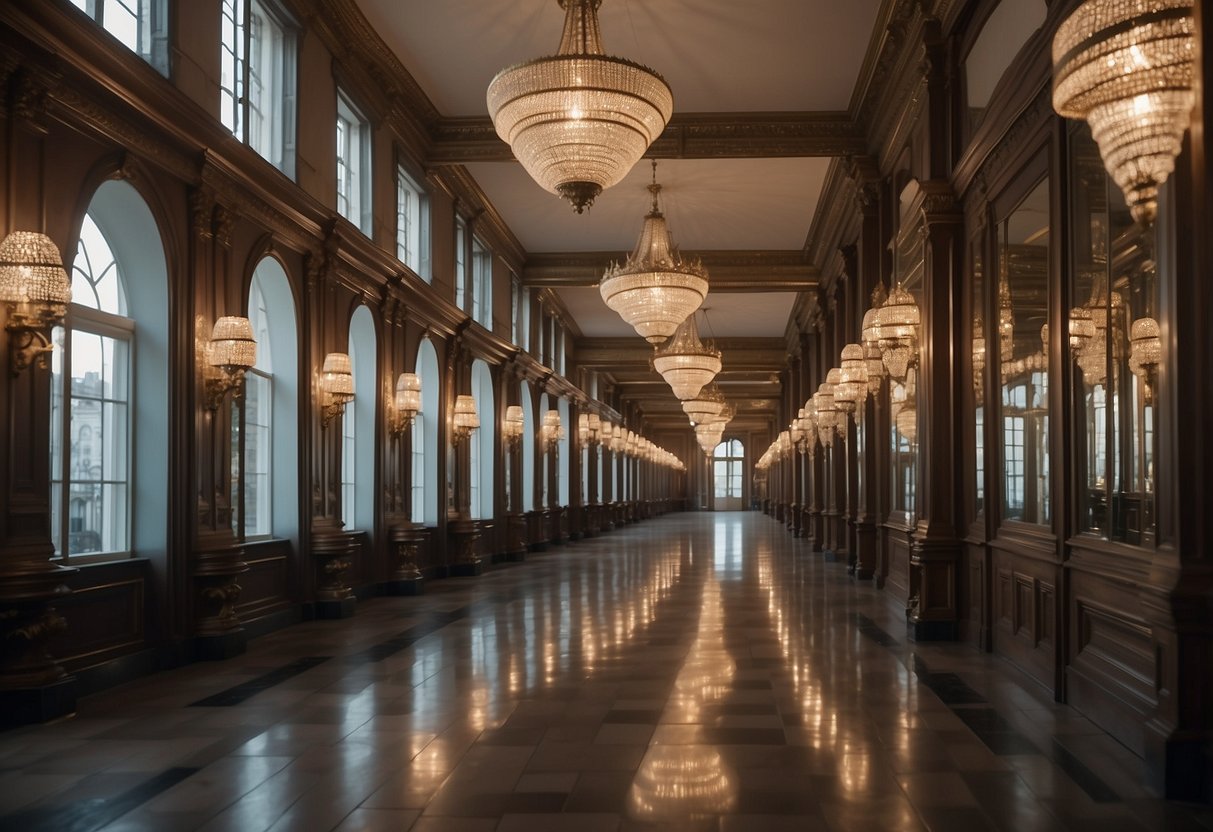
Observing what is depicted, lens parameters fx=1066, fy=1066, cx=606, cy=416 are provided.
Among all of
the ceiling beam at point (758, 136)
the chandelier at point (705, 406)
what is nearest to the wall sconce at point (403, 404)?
the ceiling beam at point (758, 136)

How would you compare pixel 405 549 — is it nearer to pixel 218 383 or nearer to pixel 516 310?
pixel 218 383

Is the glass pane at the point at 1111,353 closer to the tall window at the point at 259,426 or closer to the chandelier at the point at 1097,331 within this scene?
the chandelier at the point at 1097,331

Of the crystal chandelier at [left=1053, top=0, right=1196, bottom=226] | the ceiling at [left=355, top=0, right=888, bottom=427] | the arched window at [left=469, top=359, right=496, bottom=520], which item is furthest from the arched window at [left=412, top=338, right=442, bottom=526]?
the crystal chandelier at [left=1053, top=0, right=1196, bottom=226]

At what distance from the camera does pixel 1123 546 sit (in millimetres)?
5113

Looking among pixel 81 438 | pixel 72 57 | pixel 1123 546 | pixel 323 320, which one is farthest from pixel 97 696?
pixel 1123 546

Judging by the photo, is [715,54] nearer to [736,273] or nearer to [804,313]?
[736,273]

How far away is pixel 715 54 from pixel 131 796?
28.7 ft

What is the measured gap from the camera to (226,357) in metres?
7.69

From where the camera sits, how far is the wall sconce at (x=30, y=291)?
17.9 ft

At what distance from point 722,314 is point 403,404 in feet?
45.4

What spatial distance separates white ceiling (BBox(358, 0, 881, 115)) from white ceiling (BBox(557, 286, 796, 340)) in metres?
9.50

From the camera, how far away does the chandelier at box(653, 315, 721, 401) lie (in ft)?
51.2

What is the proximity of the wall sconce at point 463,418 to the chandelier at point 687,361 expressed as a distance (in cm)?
288

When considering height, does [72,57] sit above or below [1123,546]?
above
